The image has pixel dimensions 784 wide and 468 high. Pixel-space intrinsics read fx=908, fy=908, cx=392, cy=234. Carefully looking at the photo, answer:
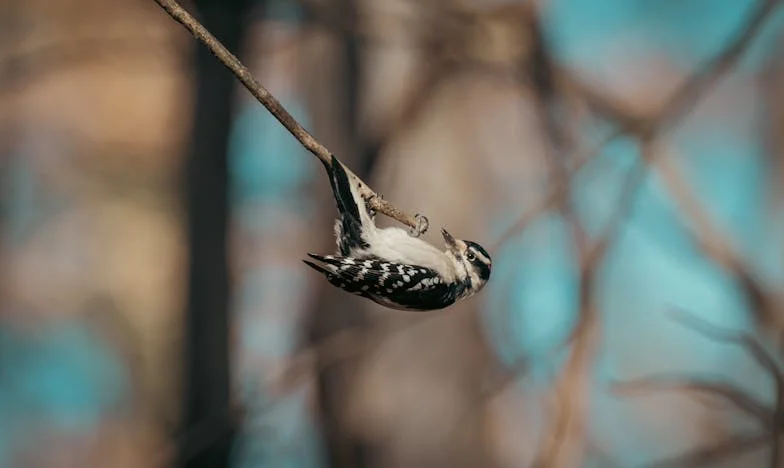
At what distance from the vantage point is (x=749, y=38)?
4.09m

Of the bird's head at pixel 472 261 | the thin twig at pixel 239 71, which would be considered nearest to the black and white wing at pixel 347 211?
the thin twig at pixel 239 71

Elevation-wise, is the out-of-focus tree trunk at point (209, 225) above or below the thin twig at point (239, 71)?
below

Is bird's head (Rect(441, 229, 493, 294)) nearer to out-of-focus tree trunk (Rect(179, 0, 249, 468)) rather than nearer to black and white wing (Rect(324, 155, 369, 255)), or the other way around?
black and white wing (Rect(324, 155, 369, 255))

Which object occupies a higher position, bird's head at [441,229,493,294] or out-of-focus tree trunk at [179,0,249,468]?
bird's head at [441,229,493,294]

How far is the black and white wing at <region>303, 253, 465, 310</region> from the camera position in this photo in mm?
2145

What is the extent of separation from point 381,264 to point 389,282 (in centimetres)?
5

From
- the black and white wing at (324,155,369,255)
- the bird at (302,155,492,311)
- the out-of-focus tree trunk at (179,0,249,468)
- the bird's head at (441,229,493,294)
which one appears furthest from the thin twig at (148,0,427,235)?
the out-of-focus tree trunk at (179,0,249,468)

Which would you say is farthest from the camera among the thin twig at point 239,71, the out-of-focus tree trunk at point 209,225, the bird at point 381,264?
the out-of-focus tree trunk at point 209,225

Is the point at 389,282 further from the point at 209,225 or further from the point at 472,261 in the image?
the point at 209,225

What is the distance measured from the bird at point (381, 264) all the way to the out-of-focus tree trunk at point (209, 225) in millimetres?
2819

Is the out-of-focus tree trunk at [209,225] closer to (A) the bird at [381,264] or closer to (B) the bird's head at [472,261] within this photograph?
(B) the bird's head at [472,261]

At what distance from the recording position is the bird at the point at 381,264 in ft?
6.87

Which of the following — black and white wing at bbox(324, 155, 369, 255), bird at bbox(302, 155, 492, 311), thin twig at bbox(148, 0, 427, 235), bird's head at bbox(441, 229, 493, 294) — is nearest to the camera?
thin twig at bbox(148, 0, 427, 235)

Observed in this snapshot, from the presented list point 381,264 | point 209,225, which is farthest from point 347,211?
point 209,225
